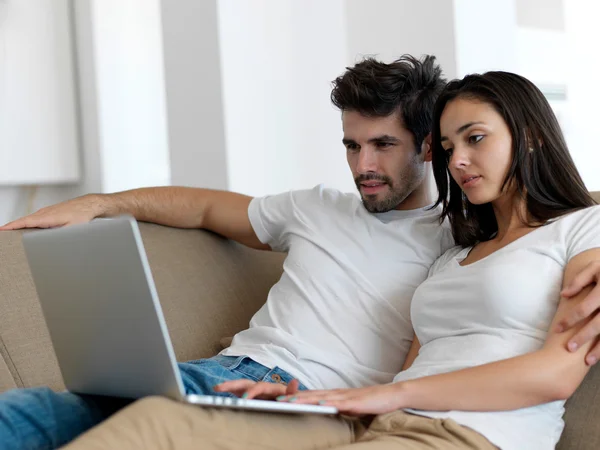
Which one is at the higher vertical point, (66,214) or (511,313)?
(66,214)

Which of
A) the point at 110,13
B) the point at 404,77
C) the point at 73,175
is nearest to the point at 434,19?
the point at 404,77

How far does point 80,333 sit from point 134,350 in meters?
0.14

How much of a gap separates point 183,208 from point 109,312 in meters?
0.96

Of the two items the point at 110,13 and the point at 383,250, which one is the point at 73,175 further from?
the point at 383,250

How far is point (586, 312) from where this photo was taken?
4.66ft

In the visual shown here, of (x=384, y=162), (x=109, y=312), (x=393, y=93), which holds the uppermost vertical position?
(x=393, y=93)

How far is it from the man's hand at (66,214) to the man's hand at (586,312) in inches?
47.4

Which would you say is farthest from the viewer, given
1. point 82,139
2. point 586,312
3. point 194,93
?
point 82,139

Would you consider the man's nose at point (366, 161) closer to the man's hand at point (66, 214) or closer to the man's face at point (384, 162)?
the man's face at point (384, 162)

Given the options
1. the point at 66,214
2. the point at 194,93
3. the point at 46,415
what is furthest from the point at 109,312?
the point at 194,93

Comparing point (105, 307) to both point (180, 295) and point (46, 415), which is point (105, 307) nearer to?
point (46, 415)

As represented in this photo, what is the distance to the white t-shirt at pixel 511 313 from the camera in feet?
4.86

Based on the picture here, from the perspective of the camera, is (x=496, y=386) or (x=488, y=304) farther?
(x=488, y=304)

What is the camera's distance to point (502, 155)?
1706mm
